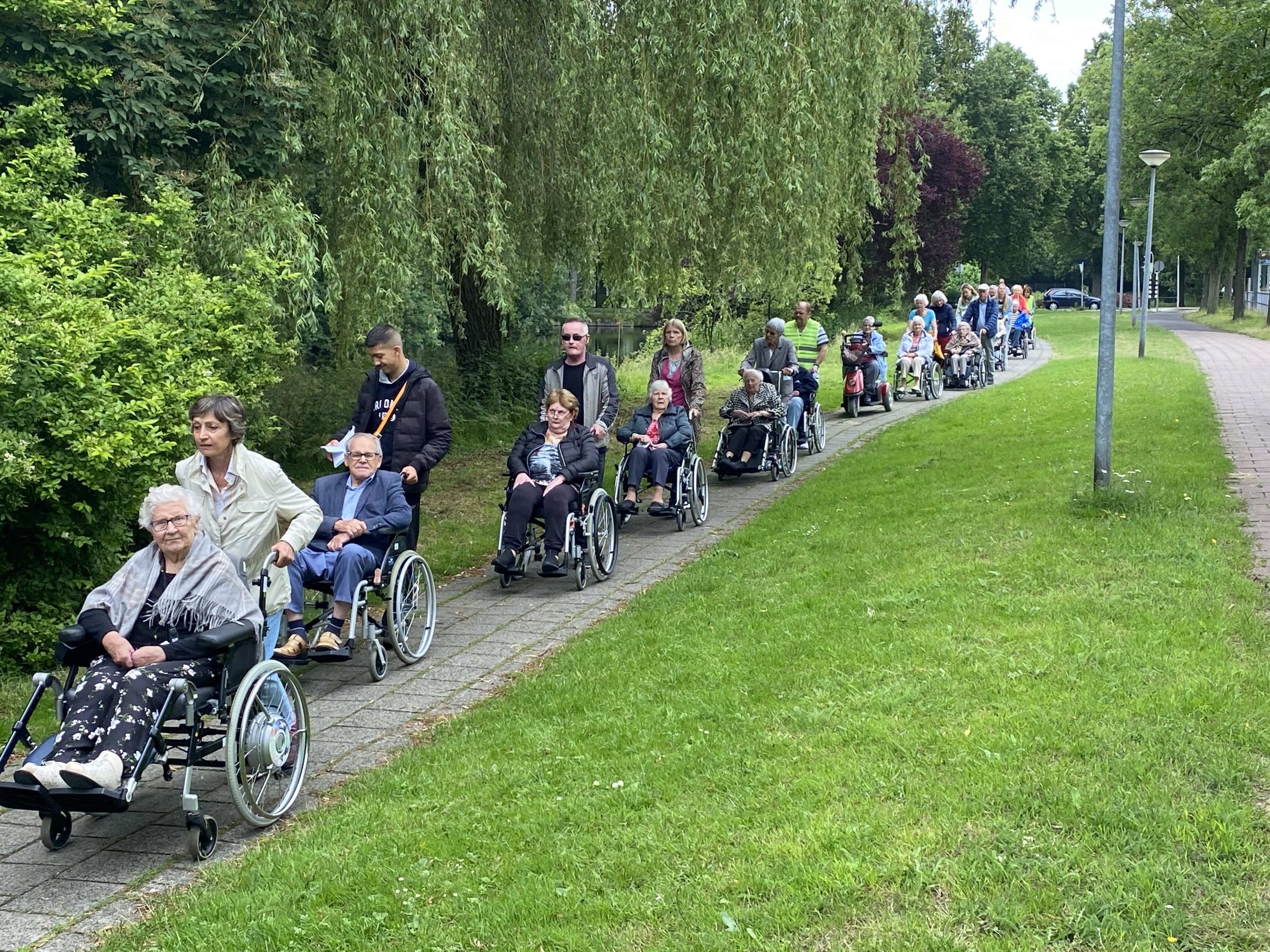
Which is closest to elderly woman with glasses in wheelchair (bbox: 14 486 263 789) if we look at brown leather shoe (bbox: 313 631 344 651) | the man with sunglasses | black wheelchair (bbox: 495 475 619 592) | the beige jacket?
the beige jacket

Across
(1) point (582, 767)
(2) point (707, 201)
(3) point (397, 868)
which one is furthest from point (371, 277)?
(3) point (397, 868)

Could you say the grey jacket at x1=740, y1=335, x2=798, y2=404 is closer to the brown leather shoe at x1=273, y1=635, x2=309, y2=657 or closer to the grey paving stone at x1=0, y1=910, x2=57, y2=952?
the brown leather shoe at x1=273, y1=635, x2=309, y2=657

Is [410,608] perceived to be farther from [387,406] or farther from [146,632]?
[146,632]

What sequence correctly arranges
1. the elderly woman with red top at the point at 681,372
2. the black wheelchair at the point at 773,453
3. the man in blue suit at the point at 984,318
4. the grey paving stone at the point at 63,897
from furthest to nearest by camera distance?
the man in blue suit at the point at 984,318 → the black wheelchair at the point at 773,453 → the elderly woman with red top at the point at 681,372 → the grey paving stone at the point at 63,897

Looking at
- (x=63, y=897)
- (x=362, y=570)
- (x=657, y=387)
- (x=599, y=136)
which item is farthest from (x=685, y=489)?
(x=63, y=897)

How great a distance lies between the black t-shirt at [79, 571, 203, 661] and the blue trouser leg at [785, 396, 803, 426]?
34.1ft

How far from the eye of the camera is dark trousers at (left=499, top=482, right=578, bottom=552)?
9016mm

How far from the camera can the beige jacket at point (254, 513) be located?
19.7 ft

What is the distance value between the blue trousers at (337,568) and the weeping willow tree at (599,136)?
12.8 feet

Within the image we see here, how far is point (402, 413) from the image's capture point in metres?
8.19

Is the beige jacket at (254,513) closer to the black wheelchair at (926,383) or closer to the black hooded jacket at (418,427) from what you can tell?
the black hooded jacket at (418,427)

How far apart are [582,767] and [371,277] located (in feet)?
20.9

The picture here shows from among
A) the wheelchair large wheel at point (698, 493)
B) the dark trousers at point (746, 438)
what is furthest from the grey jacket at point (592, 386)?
the dark trousers at point (746, 438)

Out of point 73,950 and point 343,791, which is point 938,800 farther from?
point 73,950
